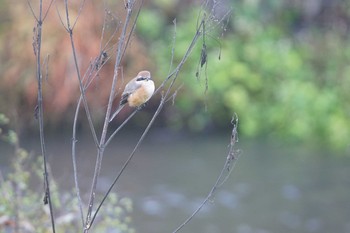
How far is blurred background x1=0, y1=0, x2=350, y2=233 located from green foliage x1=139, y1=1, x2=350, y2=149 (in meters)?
0.02

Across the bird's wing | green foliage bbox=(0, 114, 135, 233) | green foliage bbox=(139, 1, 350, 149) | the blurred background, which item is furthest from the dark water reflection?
the bird's wing

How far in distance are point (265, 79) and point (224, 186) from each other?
118 inches

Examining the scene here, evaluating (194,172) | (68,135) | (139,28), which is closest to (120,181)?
(194,172)

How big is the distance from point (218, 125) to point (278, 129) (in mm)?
901

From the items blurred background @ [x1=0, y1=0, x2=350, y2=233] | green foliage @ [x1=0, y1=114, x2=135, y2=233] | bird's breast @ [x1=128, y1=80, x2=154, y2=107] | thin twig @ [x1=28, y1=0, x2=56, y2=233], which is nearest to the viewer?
thin twig @ [x1=28, y1=0, x2=56, y2=233]

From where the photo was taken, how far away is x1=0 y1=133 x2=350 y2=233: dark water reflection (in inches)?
329

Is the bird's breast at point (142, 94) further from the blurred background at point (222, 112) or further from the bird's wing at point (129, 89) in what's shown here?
the blurred background at point (222, 112)

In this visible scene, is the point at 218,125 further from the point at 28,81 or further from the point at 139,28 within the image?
the point at 28,81

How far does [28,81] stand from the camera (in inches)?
427

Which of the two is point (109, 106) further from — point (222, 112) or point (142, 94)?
point (222, 112)

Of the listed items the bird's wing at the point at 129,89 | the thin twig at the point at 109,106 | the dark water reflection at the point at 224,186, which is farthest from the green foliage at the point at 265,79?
the thin twig at the point at 109,106

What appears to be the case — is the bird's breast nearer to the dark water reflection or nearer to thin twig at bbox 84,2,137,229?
thin twig at bbox 84,2,137,229

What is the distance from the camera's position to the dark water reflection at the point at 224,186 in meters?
8.35

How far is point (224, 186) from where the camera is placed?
30.5 ft
